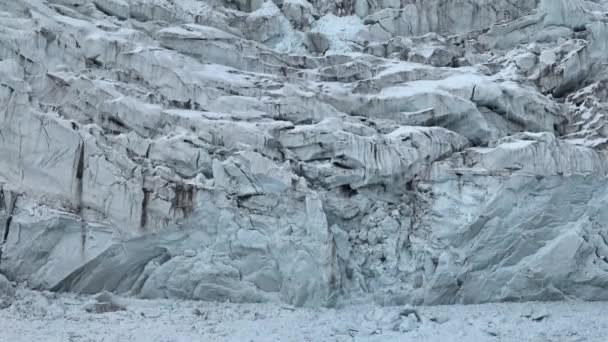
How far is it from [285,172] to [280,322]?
490 cm

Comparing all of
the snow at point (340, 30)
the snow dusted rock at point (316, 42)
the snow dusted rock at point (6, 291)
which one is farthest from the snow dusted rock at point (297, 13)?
the snow dusted rock at point (6, 291)

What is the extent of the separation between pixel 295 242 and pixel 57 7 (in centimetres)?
1561

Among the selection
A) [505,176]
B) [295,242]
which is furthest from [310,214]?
[505,176]

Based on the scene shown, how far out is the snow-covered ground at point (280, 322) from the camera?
1355 centimetres

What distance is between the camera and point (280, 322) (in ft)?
48.9

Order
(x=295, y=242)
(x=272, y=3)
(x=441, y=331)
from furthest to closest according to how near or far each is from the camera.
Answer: (x=272, y=3) < (x=295, y=242) < (x=441, y=331)

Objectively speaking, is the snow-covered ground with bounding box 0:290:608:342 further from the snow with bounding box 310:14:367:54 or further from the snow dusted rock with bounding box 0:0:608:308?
the snow with bounding box 310:14:367:54

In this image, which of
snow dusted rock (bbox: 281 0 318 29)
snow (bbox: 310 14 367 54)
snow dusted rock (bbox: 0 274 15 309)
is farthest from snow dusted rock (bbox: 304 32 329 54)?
snow dusted rock (bbox: 0 274 15 309)

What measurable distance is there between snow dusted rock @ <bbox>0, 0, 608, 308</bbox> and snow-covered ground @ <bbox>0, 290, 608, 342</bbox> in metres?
0.58

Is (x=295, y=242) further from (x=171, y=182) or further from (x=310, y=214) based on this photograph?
(x=171, y=182)

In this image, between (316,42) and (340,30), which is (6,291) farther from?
(340,30)

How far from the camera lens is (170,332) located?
1377 cm

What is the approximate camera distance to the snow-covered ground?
13.6m

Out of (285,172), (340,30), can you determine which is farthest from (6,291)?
(340,30)
